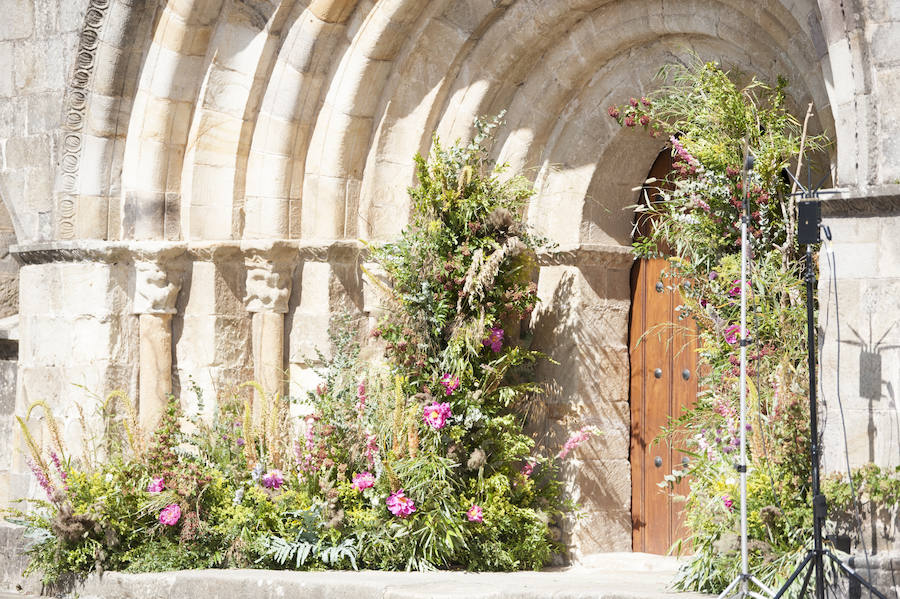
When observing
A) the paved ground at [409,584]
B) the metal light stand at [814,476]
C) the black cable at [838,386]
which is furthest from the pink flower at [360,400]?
the metal light stand at [814,476]

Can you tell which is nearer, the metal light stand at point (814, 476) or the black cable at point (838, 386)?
the metal light stand at point (814, 476)

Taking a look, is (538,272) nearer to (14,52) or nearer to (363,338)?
(363,338)

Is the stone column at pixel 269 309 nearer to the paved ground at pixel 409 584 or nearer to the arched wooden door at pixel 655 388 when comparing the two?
the paved ground at pixel 409 584

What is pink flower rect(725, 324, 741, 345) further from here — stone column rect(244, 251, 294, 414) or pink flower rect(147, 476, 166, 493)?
pink flower rect(147, 476, 166, 493)

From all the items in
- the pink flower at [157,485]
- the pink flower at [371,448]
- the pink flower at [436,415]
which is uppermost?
the pink flower at [436,415]

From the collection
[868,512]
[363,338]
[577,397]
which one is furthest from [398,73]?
[868,512]

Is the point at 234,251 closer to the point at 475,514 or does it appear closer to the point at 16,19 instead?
the point at 16,19

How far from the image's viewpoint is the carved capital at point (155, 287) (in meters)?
7.19

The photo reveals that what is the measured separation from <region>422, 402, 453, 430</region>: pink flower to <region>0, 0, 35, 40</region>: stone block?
11.0ft

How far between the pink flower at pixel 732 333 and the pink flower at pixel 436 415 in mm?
1434

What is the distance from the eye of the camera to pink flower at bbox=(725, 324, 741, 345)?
5562 mm

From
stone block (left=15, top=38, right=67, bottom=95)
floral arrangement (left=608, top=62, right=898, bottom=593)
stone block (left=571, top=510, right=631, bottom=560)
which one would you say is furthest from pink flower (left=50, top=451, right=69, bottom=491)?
floral arrangement (left=608, top=62, right=898, bottom=593)

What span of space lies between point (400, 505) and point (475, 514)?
363mm

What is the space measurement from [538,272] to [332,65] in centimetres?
158
